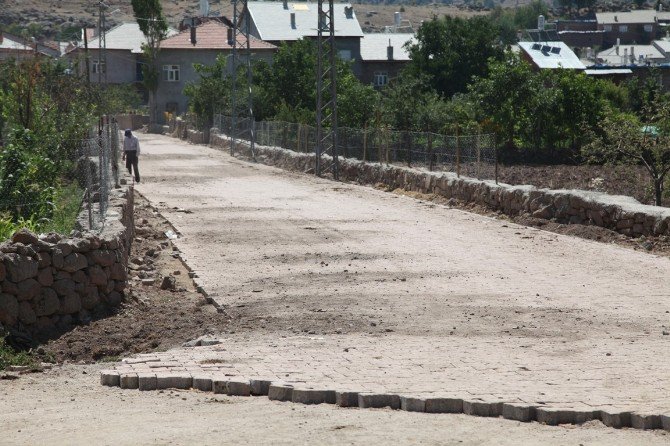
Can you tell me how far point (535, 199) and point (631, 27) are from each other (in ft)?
450

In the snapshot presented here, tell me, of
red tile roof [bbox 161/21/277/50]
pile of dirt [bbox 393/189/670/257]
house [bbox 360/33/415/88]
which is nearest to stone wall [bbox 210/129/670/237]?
pile of dirt [bbox 393/189/670/257]

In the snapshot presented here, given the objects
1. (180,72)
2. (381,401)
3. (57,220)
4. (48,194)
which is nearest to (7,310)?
(381,401)

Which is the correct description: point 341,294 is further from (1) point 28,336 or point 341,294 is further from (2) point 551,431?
(2) point 551,431

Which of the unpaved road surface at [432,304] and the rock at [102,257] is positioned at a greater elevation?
the rock at [102,257]

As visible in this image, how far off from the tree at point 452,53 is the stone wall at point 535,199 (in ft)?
132

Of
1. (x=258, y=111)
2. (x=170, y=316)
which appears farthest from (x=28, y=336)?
(x=258, y=111)

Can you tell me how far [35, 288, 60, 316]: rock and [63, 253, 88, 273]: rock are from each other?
33cm

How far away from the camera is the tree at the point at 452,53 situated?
74.4 m

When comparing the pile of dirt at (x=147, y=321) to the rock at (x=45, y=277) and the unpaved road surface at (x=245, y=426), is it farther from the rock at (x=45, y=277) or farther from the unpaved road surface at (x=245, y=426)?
the unpaved road surface at (x=245, y=426)

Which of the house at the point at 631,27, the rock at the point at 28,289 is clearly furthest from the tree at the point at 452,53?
the house at the point at 631,27

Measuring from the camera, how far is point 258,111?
61719 mm

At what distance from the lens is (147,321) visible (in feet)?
43.0

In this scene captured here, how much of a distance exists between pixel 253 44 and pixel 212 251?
2736 inches

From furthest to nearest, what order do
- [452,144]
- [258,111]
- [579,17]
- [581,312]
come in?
[579,17]
[258,111]
[452,144]
[581,312]
